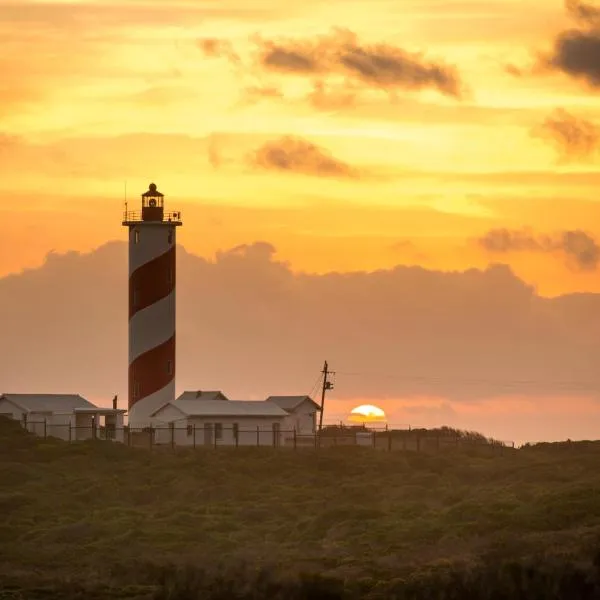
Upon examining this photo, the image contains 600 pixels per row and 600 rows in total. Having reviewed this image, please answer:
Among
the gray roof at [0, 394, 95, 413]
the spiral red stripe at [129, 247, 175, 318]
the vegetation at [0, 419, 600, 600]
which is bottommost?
the vegetation at [0, 419, 600, 600]

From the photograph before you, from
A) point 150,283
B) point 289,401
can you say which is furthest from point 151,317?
point 289,401

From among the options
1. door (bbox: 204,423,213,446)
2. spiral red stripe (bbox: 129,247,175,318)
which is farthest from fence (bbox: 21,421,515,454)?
spiral red stripe (bbox: 129,247,175,318)

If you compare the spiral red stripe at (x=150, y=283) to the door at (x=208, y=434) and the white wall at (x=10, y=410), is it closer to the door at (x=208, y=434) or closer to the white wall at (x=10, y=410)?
the door at (x=208, y=434)

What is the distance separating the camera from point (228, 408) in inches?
3588

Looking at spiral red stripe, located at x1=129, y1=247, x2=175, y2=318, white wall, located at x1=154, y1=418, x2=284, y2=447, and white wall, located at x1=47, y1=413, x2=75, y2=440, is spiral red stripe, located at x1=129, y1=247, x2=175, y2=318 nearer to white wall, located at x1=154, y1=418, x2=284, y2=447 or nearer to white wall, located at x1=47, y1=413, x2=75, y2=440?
white wall, located at x1=154, y1=418, x2=284, y2=447

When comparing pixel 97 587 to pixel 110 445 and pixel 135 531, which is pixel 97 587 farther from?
pixel 110 445

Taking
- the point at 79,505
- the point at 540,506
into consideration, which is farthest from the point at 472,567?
the point at 79,505

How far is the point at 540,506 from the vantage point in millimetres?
64938

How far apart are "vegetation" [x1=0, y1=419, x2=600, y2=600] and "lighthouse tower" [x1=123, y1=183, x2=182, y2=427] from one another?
5126 millimetres

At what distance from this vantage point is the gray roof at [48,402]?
89375 millimetres

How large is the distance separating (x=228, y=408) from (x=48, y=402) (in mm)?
8792

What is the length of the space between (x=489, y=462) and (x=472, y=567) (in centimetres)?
3369

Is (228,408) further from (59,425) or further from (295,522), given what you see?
(295,522)

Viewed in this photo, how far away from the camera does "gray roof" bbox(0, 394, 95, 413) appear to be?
89.4 metres
